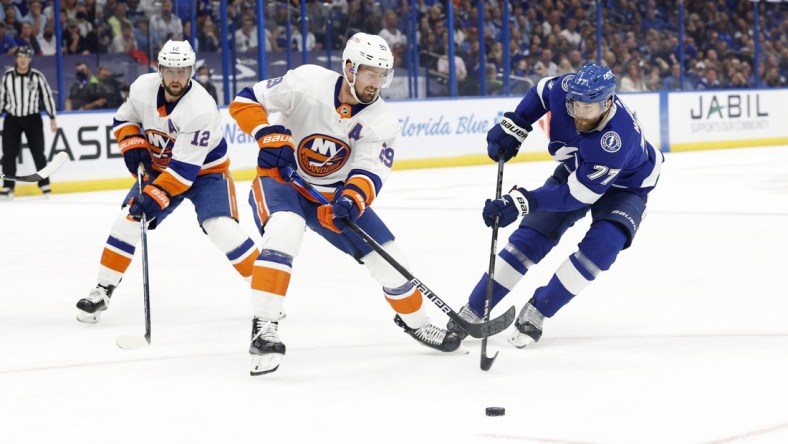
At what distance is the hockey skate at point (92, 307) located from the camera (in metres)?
4.47

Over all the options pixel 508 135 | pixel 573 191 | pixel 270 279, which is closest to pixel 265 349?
pixel 270 279

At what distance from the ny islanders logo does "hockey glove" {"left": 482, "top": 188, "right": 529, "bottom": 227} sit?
482 mm

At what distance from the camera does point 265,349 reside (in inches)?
136

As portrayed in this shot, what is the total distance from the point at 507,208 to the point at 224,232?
122 centimetres

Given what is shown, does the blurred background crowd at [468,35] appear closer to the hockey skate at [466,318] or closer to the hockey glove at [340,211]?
the hockey skate at [466,318]

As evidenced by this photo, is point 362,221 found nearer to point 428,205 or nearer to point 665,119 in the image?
point 428,205

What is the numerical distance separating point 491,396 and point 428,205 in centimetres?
580

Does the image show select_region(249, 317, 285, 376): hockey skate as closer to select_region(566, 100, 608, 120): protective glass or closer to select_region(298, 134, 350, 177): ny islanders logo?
select_region(298, 134, 350, 177): ny islanders logo

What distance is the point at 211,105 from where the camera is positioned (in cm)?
453

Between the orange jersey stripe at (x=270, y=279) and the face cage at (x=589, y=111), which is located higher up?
the face cage at (x=589, y=111)

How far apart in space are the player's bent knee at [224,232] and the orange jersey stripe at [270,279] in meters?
1.01

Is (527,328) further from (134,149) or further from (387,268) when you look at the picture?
(134,149)

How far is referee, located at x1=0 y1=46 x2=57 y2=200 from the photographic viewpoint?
9883 millimetres

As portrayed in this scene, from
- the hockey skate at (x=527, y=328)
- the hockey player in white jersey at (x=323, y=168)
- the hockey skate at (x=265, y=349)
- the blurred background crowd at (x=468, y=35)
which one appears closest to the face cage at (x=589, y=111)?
the hockey player in white jersey at (x=323, y=168)
